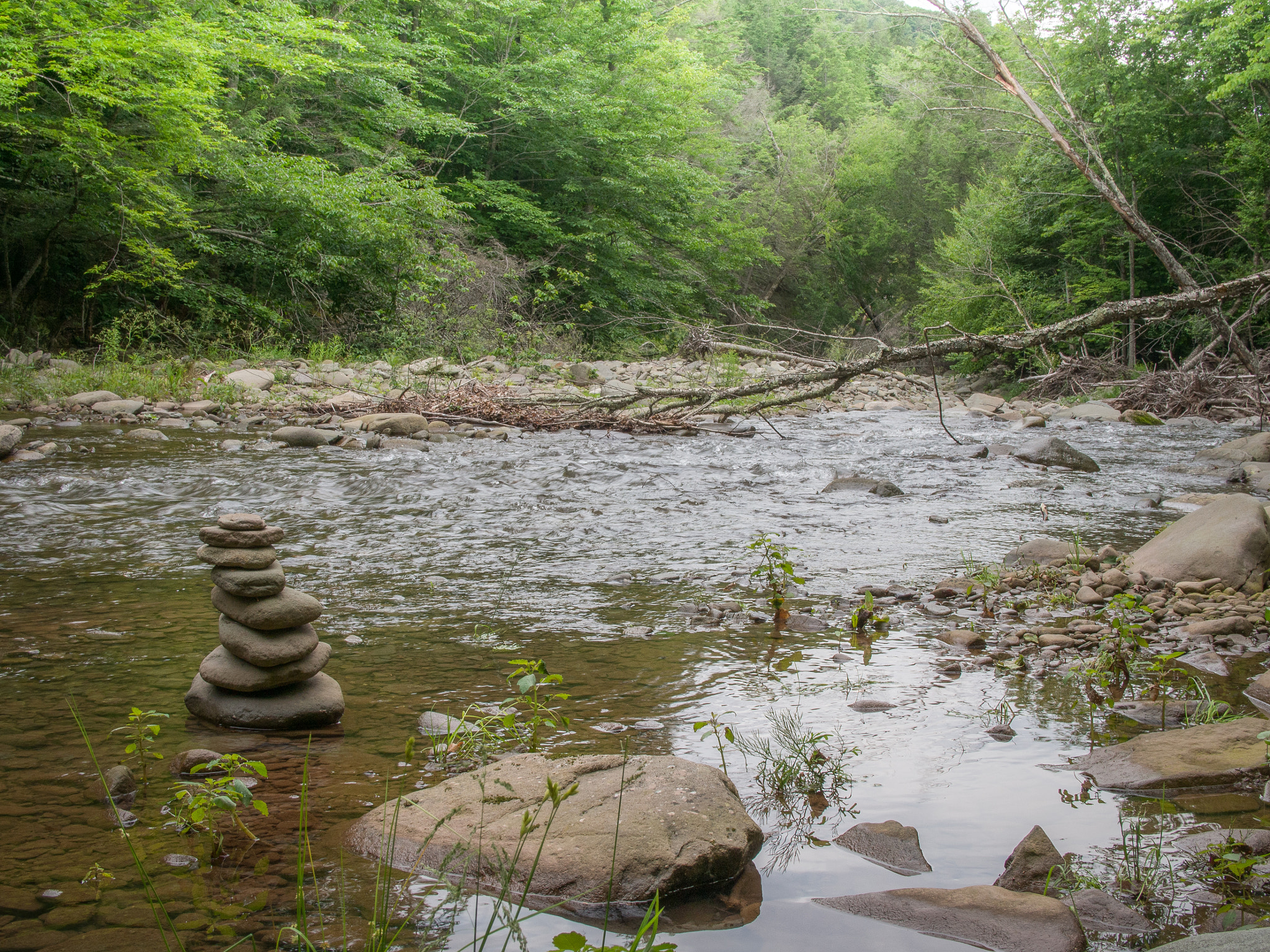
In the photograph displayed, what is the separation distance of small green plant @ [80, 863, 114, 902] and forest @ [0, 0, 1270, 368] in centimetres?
611

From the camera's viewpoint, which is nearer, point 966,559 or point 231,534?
point 231,534

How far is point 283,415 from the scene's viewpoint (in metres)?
11.5

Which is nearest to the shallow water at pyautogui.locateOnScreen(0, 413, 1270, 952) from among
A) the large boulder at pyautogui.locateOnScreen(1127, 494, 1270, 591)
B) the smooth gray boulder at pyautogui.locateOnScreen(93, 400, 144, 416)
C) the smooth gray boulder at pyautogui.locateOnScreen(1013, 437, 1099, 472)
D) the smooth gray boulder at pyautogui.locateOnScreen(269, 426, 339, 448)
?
the smooth gray boulder at pyautogui.locateOnScreen(1013, 437, 1099, 472)

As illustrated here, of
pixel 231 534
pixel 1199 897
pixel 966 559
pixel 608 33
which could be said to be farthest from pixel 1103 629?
pixel 608 33

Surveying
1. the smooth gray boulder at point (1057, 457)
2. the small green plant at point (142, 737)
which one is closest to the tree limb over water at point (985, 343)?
the small green plant at point (142, 737)

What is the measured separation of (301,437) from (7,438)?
2632mm

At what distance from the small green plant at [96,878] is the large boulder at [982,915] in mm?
1535

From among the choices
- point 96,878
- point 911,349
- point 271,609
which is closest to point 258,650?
point 271,609

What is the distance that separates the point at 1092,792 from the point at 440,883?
1.75 m

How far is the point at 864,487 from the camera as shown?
307 inches

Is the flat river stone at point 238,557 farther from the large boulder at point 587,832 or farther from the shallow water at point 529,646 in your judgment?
the large boulder at point 587,832

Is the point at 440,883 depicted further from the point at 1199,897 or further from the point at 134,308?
the point at 134,308

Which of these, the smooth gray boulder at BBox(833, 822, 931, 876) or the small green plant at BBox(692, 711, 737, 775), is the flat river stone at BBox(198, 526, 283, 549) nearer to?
the small green plant at BBox(692, 711, 737, 775)

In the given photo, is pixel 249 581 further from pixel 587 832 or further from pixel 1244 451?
pixel 1244 451
